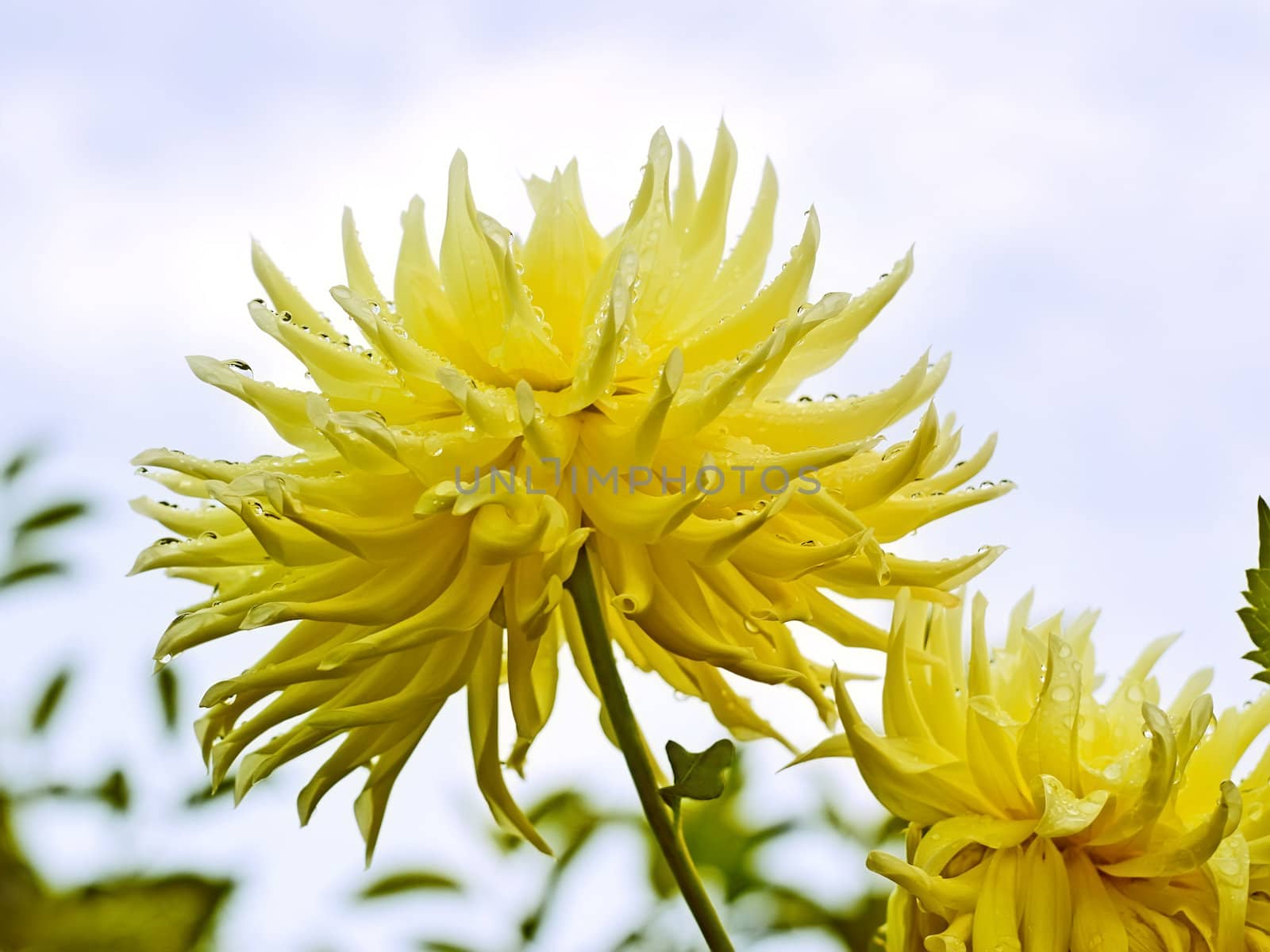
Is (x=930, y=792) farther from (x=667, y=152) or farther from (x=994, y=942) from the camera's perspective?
(x=667, y=152)

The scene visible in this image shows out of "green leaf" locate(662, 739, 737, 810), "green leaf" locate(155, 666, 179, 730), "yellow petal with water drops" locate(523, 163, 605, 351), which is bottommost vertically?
"green leaf" locate(662, 739, 737, 810)

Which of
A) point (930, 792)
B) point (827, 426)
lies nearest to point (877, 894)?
point (930, 792)

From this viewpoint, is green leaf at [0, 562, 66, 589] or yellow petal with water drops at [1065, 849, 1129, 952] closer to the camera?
yellow petal with water drops at [1065, 849, 1129, 952]

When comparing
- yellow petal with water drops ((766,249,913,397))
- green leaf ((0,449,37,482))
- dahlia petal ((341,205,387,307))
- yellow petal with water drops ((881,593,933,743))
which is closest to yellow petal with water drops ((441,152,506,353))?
dahlia petal ((341,205,387,307))

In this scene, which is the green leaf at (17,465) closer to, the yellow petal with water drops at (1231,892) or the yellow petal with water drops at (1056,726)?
the yellow petal with water drops at (1056,726)

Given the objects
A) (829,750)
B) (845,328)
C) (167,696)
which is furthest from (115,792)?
(845,328)

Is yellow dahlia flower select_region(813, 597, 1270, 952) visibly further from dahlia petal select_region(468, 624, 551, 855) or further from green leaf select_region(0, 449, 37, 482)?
green leaf select_region(0, 449, 37, 482)

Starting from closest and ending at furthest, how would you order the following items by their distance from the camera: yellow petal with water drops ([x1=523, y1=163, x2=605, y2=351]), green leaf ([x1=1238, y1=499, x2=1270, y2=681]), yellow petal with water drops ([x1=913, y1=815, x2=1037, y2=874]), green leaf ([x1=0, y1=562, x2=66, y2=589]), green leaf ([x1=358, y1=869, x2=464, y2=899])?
green leaf ([x1=1238, y1=499, x2=1270, y2=681]) < yellow petal with water drops ([x1=913, y1=815, x2=1037, y2=874]) < yellow petal with water drops ([x1=523, y1=163, x2=605, y2=351]) < green leaf ([x1=358, y1=869, x2=464, y2=899]) < green leaf ([x1=0, y1=562, x2=66, y2=589])

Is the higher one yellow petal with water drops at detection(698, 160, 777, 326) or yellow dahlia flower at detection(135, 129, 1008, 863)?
yellow petal with water drops at detection(698, 160, 777, 326)
